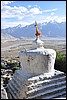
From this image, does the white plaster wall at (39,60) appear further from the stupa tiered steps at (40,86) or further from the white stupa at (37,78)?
Answer: the stupa tiered steps at (40,86)

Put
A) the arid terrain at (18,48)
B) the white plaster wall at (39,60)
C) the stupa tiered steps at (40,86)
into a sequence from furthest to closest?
the arid terrain at (18,48) → the white plaster wall at (39,60) → the stupa tiered steps at (40,86)

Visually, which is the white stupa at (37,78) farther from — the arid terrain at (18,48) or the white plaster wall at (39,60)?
the arid terrain at (18,48)

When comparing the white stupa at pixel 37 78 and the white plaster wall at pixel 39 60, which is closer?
the white stupa at pixel 37 78

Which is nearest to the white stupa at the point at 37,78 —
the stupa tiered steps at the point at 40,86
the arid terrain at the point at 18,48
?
the stupa tiered steps at the point at 40,86

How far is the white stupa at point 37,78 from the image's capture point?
758cm

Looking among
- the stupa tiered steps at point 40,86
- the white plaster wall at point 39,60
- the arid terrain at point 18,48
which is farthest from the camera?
the arid terrain at point 18,48

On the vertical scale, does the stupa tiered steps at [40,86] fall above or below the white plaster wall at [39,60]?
below

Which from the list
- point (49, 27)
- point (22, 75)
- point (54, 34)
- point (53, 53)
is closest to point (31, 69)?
point (22, 75)

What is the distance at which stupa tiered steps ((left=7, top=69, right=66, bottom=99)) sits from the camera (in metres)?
7.50

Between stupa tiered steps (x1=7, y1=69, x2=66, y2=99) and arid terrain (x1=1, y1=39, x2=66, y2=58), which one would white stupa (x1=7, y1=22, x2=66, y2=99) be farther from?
arid terrain (x1=1, y1=39, x2=66, y2=58)

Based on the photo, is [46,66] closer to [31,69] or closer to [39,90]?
[31,69]

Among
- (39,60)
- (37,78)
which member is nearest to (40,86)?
(37,78)

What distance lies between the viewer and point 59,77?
8250 mm

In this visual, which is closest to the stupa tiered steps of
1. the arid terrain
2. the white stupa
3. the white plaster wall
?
the white stupa
